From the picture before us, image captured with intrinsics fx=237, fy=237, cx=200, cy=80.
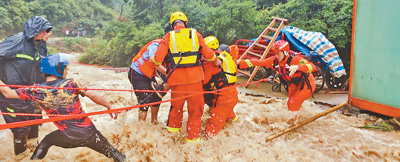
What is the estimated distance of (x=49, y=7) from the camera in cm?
2884

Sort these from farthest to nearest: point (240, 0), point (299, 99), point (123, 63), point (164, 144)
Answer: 1. point (123, 63)
2. point (240, 0)
3. point (299, 99)
4. point (164, 144)

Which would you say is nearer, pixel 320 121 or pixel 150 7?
pixel 320 121

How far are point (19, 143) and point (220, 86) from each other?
2748 millimetres

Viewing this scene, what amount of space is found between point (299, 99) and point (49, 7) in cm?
3321

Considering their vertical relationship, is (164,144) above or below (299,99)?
below

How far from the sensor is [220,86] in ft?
11.7

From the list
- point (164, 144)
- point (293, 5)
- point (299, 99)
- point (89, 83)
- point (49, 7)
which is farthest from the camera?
point (49, 7)

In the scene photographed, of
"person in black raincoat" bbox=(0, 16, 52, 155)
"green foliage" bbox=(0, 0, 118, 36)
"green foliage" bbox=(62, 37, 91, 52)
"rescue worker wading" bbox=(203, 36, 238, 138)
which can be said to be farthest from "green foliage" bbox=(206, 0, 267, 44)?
"green foliage" bbox=(62, 37, 91, 52)

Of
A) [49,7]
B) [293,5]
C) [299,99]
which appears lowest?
[299,99]

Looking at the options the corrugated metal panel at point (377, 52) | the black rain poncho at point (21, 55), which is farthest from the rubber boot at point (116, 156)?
the corrugated metal panel at point (377, 52)

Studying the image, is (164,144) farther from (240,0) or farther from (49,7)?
(49,7)

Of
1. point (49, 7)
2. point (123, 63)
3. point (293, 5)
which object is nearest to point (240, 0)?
point (293, 5)

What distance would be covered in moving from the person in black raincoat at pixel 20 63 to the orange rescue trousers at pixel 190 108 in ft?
5.98

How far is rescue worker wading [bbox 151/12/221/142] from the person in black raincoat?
4.99ft
